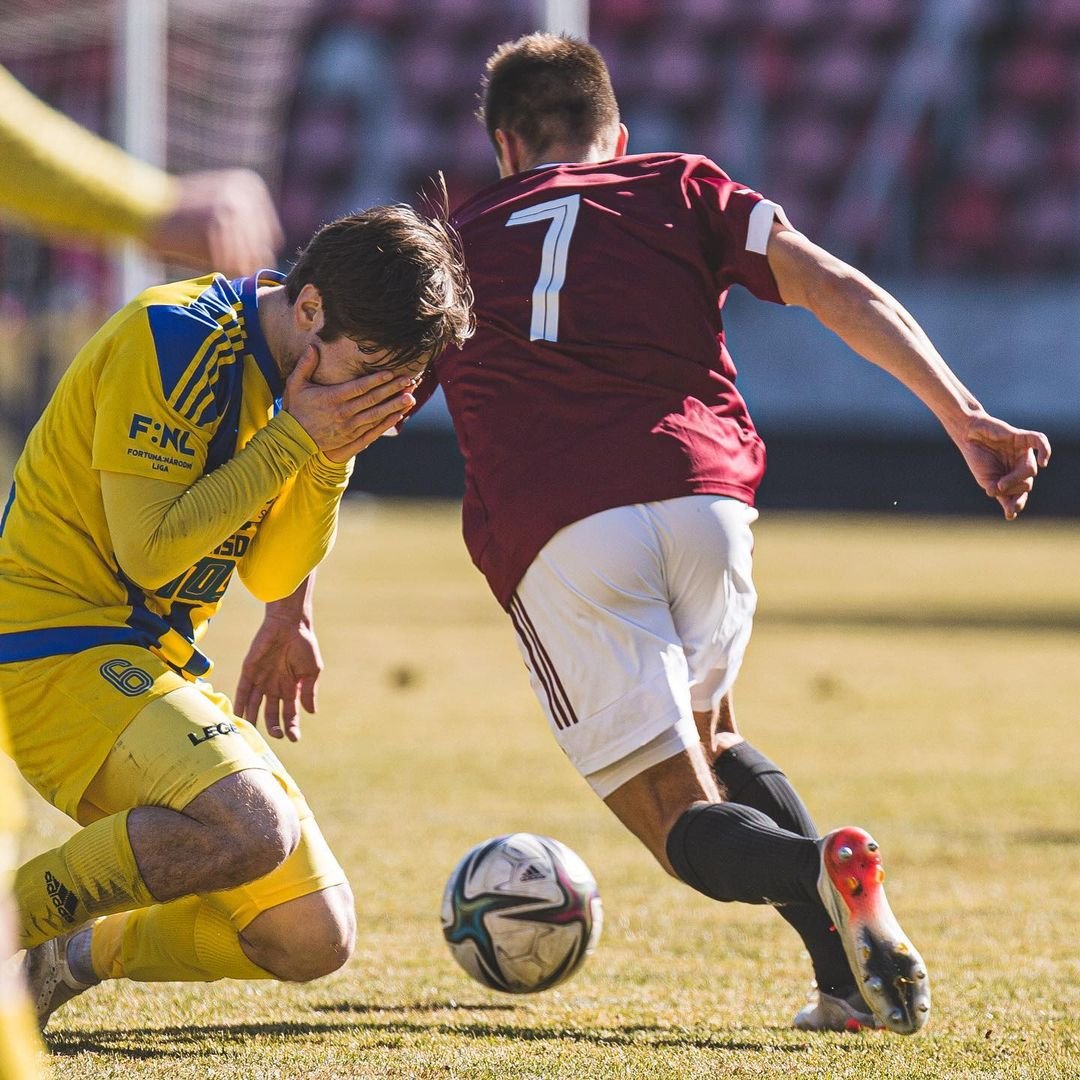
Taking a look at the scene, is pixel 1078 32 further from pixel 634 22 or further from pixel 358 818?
pixel 358 818

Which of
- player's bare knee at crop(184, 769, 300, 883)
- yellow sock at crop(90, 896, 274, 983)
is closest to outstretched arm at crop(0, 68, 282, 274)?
player's bare knee at crop(184, 769, 300, 883)

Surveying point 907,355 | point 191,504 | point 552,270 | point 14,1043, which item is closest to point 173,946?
point 191,504

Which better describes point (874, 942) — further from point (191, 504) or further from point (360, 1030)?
point (191, 504)

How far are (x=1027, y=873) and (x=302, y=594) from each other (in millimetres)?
2823

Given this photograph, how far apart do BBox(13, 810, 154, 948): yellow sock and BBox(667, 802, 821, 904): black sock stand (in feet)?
3.46

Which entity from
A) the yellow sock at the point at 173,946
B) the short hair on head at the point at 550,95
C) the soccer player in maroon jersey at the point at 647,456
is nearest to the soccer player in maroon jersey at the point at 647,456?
the soccer player in maroon jersey at the point at 647,456

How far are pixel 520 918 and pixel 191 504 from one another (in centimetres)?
146

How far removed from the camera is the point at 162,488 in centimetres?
356

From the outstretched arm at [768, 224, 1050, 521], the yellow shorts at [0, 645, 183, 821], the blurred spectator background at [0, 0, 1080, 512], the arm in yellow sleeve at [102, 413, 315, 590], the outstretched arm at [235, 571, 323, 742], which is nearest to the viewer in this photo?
the arm in yellow sleeve at [102, 413, 315, 590]

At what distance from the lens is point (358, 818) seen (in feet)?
22.7

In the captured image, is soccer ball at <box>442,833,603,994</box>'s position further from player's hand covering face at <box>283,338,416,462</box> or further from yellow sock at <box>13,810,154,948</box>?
player's hand covering face at <box>283,338,416,462</box>

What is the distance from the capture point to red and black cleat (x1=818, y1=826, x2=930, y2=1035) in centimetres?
336

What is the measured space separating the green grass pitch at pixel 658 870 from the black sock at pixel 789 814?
0.17 m

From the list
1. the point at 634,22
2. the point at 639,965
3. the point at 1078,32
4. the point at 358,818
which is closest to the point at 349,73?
the point at 634,22
